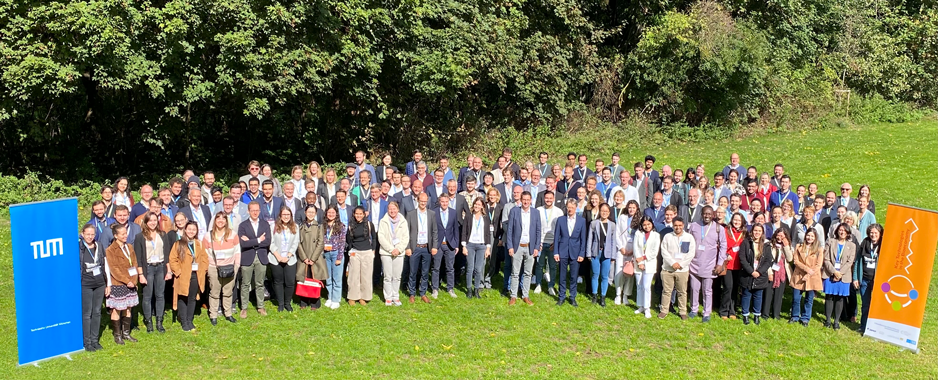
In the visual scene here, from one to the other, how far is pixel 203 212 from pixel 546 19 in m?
15.5

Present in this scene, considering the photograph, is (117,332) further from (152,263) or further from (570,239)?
(570,239)

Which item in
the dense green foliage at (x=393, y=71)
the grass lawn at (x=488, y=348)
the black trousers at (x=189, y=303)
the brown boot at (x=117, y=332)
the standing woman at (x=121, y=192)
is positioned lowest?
the grass lawn at (x=488, y=348)

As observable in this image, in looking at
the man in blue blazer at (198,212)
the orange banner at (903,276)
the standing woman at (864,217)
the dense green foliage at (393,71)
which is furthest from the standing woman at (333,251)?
the standing woman at (864,217)

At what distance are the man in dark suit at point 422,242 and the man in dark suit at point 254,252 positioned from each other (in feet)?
6.46

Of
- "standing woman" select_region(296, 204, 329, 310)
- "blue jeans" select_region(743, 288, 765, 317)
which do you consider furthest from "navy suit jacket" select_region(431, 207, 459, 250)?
"blue jeans" select_region(743, 288, 765, 317)

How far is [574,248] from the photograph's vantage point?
11000 millimetres

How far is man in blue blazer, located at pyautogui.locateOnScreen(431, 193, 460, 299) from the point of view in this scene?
11188 millimetres

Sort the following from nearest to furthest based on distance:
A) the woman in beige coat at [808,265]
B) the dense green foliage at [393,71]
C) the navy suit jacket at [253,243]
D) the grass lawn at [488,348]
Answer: the grass lawn at [488,348] → the navy suit jacket at [253,243] → the woman in beige coat at [808,265] → the dense green foliage at [393,71]

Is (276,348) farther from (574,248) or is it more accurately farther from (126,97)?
(126,97)

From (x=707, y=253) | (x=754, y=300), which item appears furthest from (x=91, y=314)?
(x=754, y=300)

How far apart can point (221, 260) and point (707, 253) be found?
251 inches

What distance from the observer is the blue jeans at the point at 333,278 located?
10773 millimetres

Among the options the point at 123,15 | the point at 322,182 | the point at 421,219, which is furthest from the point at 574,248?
the point at 123,15

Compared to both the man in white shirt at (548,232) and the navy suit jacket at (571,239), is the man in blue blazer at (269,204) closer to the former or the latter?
the man in white shirt at (548,232)
